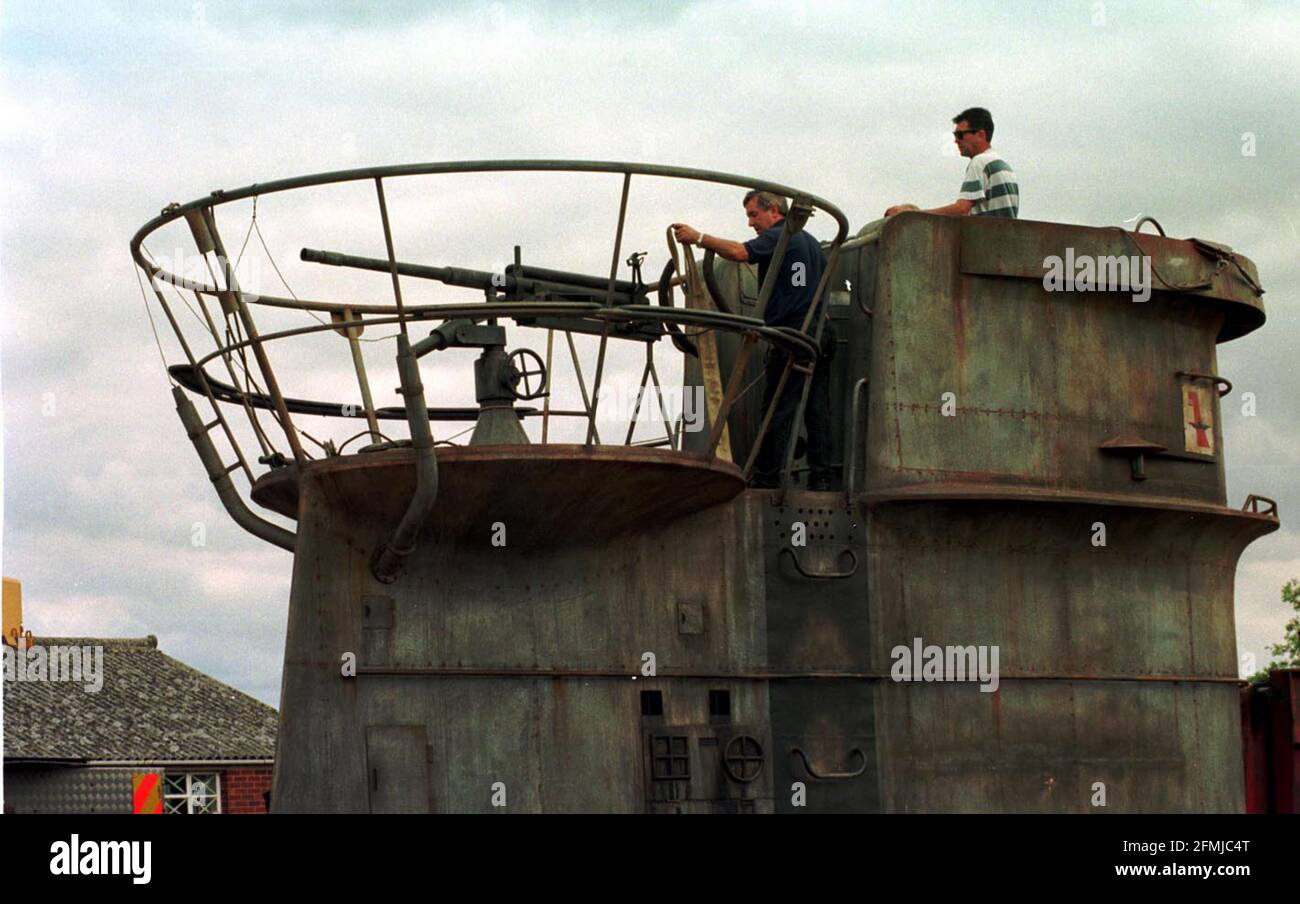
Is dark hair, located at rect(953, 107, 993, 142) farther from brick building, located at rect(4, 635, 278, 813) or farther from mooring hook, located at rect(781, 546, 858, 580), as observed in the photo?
brick building, located at rect(4, 635, 278, 813)

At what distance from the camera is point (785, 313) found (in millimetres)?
13953

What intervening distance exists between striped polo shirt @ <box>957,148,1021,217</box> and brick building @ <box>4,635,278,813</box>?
135ft

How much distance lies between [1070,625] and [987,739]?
3.75 feet

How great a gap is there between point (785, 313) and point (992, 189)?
2.48m

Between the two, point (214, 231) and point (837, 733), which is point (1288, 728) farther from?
point (214, 231)

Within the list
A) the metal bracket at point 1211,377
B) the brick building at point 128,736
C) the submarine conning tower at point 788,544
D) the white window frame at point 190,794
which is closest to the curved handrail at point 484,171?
the submarine conning tower at point 788,544

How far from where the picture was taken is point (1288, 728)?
17.4 m

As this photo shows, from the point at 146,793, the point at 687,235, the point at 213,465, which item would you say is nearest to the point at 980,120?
the point at 687,235

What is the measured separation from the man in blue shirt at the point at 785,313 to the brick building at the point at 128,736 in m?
41.3

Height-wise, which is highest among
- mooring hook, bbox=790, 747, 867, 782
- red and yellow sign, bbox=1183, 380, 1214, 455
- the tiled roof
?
the tiled roof

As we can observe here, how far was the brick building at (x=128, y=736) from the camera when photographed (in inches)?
2248

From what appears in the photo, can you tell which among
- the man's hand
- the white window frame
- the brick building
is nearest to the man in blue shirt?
the man's hand

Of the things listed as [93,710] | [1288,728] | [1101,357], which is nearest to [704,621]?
[1101,357]

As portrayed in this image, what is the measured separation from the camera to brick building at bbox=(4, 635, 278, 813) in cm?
5709
